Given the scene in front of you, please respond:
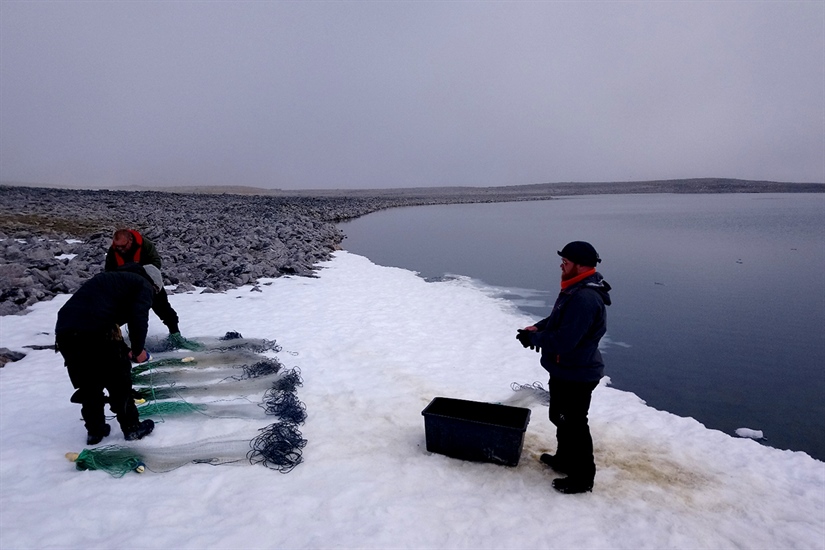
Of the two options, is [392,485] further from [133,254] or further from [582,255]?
[133,254]

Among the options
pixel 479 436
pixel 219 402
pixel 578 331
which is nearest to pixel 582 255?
pixel 578 331

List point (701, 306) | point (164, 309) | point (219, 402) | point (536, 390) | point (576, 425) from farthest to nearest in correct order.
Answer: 1. point (701, 306)
2. point (164, 309)
3. point (536, 390)
4. point (219, 402)
5. point (576, 425)

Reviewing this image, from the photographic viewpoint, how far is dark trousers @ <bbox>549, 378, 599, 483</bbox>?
360 centimetres

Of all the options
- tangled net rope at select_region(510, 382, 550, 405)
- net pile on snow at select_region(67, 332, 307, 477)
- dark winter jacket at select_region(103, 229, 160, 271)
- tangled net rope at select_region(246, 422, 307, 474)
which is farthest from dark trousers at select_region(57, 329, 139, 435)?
tangled net rope at select_region(510, 382, 550, 405)

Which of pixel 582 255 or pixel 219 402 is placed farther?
pixel 219 402

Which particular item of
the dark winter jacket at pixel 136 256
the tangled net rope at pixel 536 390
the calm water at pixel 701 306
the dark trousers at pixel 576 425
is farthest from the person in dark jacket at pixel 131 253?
the calm water at pixel 701 306

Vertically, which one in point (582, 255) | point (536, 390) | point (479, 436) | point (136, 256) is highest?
point (582, 255)

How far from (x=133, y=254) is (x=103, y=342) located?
1.93m

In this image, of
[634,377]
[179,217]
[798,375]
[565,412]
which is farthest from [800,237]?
[179,217]

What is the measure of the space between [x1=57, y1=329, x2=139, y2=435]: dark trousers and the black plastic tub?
8.17 ft

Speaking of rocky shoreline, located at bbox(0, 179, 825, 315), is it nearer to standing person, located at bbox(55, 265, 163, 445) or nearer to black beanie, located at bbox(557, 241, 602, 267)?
standing person, located at bbox(55, 265, 163, 445)

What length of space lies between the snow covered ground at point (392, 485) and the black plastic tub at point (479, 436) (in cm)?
11

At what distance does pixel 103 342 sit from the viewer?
3.82m

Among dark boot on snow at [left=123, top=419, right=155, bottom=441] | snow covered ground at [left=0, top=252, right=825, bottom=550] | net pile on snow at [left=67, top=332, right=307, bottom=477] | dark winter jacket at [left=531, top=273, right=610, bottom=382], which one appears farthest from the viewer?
dark boot on snow at [left=123, top=419, right=155, bottom=441]
